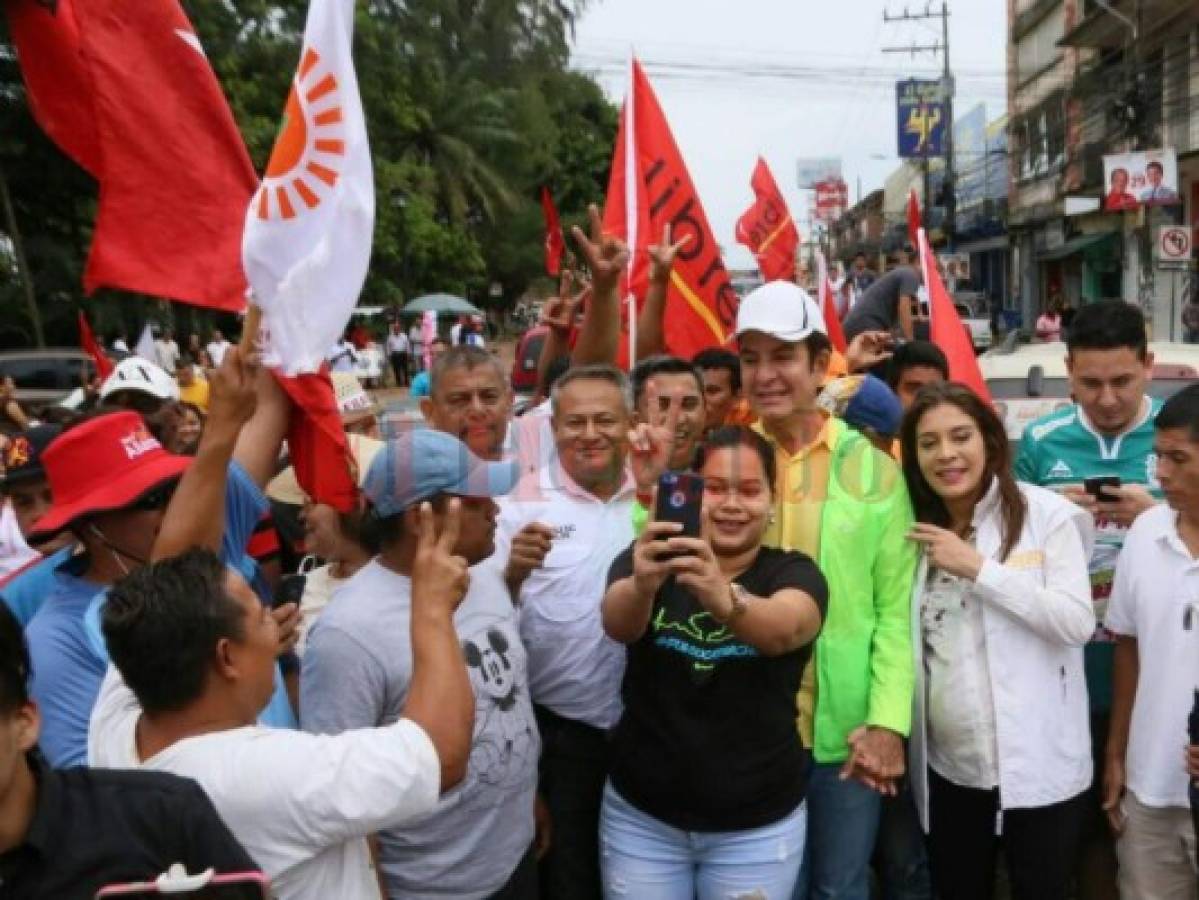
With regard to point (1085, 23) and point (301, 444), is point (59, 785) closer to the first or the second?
point (301, 444)

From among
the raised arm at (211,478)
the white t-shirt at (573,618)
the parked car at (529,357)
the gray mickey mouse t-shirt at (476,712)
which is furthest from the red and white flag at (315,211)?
the parked car at (529,357)

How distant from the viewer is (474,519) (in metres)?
2.50

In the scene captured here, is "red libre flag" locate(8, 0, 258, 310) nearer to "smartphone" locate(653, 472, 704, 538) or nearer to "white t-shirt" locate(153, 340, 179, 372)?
"smartphone" locate(653, 472, 704, 538)

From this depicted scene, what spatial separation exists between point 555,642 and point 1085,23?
31.5m

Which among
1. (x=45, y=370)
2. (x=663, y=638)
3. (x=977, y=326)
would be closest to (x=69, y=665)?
(x=663, y=638)

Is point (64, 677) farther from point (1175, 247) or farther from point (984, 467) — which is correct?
point (1175, 247)

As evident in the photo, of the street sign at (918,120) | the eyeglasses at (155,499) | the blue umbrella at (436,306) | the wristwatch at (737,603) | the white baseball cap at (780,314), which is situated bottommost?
the wristwatch at (737,603)

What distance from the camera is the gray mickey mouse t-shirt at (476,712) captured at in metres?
2.34

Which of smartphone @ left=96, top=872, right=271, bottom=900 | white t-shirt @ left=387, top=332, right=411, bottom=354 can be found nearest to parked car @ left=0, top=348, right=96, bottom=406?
white t-shirt @ left=387, top=332, right=411, bottom=354

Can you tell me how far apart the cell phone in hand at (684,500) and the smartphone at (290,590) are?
1.50 meters

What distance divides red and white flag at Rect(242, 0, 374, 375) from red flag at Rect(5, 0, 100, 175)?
21.8 inches

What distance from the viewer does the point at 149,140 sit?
2.76 m

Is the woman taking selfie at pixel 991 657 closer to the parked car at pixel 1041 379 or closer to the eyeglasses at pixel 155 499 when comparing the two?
the eyeglasses at pixel 155 499

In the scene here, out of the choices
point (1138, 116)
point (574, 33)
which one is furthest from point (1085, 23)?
point (574, 33)
